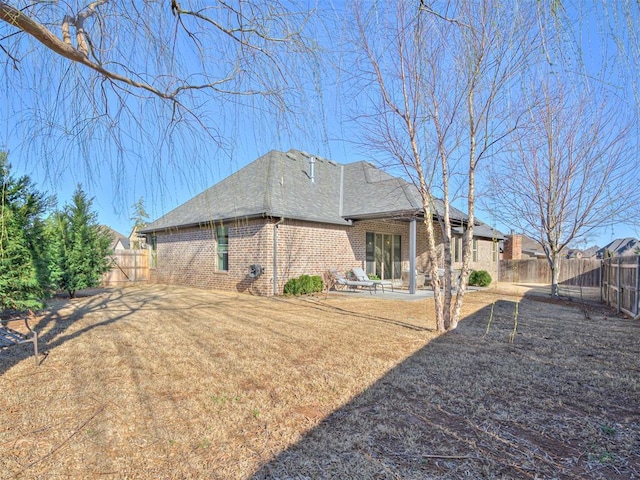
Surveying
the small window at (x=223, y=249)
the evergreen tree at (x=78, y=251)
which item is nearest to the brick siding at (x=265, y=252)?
the small window at (x=223, y=249)

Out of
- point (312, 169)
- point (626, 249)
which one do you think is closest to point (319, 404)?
point (312, 169)

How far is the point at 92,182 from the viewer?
2.44 metres

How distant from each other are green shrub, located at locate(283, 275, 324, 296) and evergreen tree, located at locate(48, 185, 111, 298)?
237 inches

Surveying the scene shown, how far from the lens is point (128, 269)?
54.8 feet

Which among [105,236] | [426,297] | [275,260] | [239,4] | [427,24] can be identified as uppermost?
[427,24]

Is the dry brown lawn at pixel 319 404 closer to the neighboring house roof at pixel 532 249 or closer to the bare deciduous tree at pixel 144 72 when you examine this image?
the bare deciduous tree at pixel 144 72

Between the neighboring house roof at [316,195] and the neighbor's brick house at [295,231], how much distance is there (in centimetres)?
4

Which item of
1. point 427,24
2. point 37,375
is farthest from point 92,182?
point 427,24

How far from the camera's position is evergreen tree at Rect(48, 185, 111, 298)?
430 inches

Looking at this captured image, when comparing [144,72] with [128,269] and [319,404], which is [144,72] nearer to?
[319,404]

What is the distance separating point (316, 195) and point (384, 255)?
4.09 m

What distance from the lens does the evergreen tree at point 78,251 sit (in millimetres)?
10930

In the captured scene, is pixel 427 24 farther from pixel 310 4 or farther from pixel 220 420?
pixel 220 420

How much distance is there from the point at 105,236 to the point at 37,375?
9148mm
